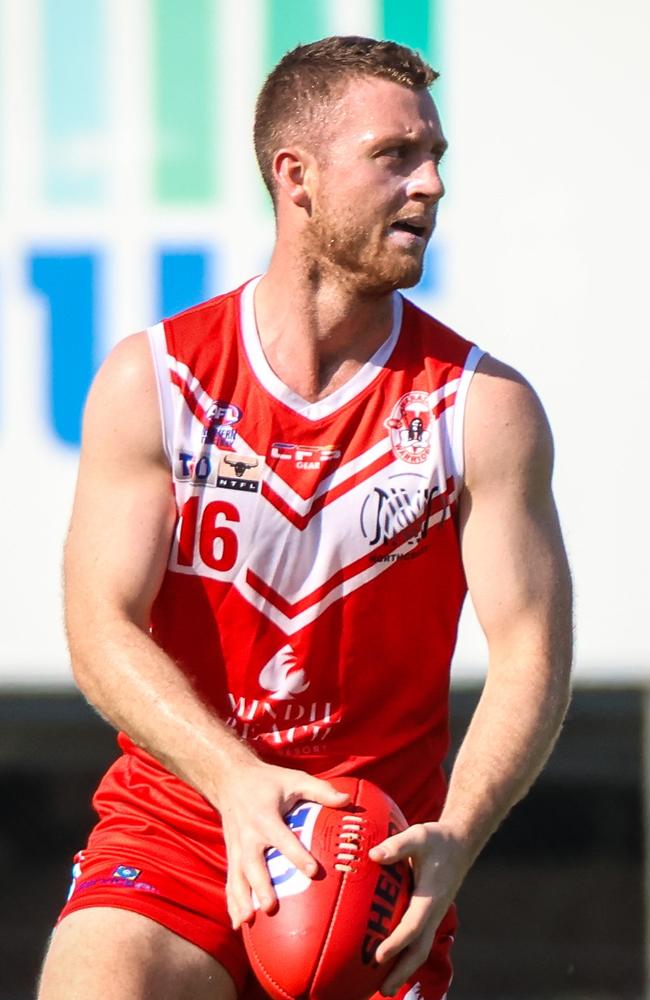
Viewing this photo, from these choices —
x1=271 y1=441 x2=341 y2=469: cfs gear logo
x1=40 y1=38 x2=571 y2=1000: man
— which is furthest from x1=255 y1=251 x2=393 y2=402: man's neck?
x1=271 y1=441 x2=341 y2=469: cfs gear logo

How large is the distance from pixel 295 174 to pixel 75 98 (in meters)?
2.55

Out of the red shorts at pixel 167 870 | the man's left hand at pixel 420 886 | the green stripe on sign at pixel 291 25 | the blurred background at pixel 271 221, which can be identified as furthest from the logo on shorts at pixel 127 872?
the green stripe on sign at pixel 291 25

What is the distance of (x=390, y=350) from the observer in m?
4.08

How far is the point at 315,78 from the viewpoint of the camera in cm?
407

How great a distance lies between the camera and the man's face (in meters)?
3.90

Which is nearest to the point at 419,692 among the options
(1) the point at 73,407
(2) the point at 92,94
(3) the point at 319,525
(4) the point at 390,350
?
(3) the point at 319,525

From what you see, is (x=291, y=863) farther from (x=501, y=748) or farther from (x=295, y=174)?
(x=295, y=174)

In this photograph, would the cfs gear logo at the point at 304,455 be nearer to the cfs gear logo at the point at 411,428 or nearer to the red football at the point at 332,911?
the cfs gear logo at the point at 411,428

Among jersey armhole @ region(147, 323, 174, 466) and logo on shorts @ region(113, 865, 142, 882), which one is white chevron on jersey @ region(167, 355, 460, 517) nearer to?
jersey armhole @ region(147, 323, 174, 466)

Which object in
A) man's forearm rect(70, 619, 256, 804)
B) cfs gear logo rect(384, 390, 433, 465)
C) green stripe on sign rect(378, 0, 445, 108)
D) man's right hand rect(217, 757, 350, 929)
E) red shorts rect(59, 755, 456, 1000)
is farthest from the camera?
green stripe on sign rect(378, 0, 445, 108)

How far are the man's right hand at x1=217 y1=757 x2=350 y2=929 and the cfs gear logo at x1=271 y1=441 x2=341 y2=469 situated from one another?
72 centimetres

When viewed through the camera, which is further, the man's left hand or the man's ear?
the man's ear

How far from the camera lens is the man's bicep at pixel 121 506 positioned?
385cm

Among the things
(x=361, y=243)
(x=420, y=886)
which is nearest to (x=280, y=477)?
(x=361, y=243)
